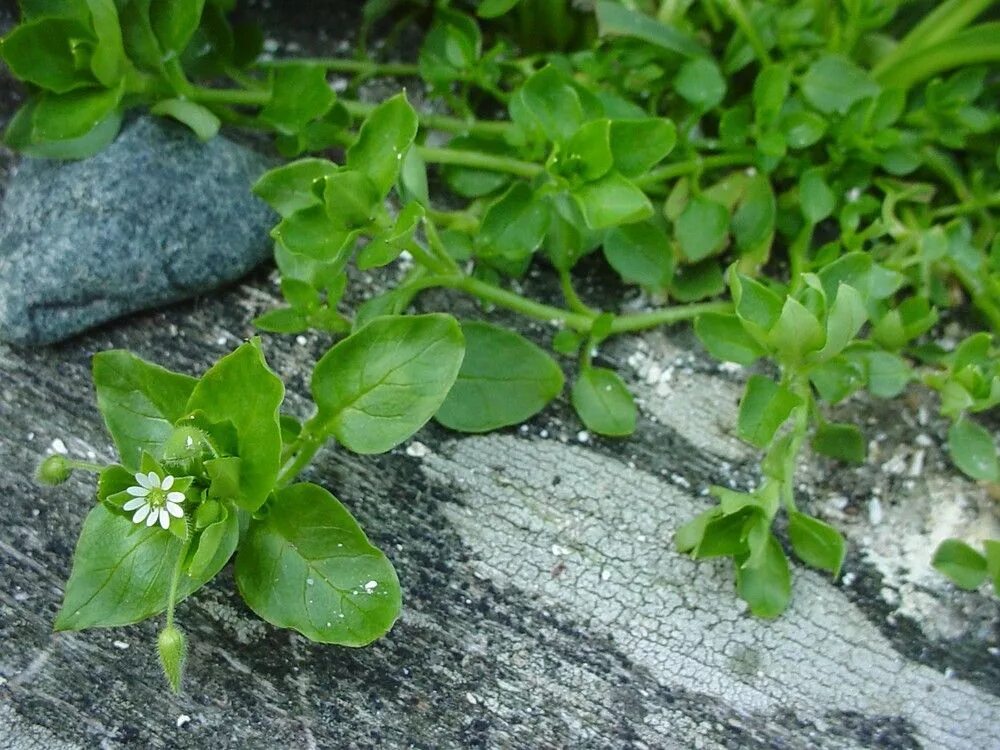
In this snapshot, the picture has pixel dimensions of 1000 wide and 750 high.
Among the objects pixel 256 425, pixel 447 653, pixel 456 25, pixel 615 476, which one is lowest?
pixel 447 653

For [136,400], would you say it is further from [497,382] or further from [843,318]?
[843,318]

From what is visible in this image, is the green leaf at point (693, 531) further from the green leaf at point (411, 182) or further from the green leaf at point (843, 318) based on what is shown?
the green leaf at point (411, 182)

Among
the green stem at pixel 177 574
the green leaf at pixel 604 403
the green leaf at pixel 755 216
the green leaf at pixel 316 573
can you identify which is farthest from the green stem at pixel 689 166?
the green stem at pixel 177 574

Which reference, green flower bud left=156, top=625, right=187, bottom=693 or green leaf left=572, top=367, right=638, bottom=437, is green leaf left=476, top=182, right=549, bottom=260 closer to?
green leaf left=572, top=367, right=638, bottom=437

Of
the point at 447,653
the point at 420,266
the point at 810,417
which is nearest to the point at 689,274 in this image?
the point at 810,417

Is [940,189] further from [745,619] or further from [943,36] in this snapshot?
[745,619]

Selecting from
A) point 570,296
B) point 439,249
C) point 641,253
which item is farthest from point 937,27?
point 439,249
